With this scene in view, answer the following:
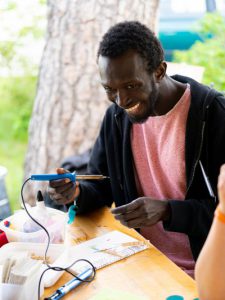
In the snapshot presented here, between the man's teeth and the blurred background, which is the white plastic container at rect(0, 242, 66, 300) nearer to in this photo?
the man's teeth

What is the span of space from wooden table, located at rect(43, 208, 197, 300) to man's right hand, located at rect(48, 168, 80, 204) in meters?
0.37

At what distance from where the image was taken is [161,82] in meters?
1.50

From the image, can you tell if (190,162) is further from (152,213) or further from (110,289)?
(110,289)

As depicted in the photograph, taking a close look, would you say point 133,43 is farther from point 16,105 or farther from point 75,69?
point 16,105

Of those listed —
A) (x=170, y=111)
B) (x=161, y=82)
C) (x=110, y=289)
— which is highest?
(x=161, y=82)

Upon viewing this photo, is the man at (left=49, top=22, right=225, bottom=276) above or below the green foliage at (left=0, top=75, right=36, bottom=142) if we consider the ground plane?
above

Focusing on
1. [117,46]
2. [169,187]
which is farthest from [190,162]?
[117,46]

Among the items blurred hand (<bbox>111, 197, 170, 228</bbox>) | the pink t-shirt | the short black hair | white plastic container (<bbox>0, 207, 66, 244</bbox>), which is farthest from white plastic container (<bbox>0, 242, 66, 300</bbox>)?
the short black hair

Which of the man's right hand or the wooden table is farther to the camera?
the man's right hand

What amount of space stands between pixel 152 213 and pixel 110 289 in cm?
32

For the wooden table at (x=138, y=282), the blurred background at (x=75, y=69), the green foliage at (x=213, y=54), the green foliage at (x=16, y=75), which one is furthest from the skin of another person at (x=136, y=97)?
the green foliage at (x=16, y=75)

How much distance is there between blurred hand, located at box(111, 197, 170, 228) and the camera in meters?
1.29

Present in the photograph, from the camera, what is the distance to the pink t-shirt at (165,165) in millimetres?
1511

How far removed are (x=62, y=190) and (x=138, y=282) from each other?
49cm
